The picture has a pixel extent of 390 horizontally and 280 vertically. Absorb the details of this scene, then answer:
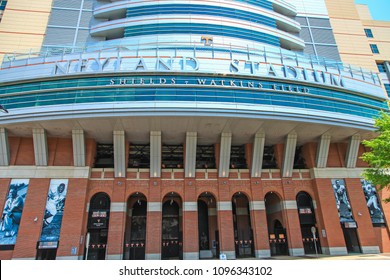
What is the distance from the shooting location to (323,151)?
94.7 feet

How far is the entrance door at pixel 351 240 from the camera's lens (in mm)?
27284

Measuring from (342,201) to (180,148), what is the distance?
2052 cm

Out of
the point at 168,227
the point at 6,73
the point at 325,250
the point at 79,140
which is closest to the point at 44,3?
the point at 6,73

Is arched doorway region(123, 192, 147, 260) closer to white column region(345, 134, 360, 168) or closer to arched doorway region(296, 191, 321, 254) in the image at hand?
arched doorway region(296, 191, 321, 254)

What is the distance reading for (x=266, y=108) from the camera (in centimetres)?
2441

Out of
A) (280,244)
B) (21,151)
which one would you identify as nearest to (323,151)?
(280,244)

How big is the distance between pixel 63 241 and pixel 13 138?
12.9 metres

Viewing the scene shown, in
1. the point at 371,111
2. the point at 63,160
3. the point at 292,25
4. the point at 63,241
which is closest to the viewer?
the point at 63,241

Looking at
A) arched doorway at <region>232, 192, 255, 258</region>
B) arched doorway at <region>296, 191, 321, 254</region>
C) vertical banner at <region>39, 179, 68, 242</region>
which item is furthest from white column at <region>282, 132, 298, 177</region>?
vertical banner at <region>39, 179, 68, 242</region>

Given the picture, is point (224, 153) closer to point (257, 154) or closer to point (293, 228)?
point (257, 154)

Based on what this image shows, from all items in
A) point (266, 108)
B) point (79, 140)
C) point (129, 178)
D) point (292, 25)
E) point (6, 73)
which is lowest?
point (129, 178)

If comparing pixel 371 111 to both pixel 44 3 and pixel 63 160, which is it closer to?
pixel 63 160

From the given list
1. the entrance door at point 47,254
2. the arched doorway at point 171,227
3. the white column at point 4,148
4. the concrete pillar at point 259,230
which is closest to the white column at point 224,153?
the concrete pillar at point 259,230
